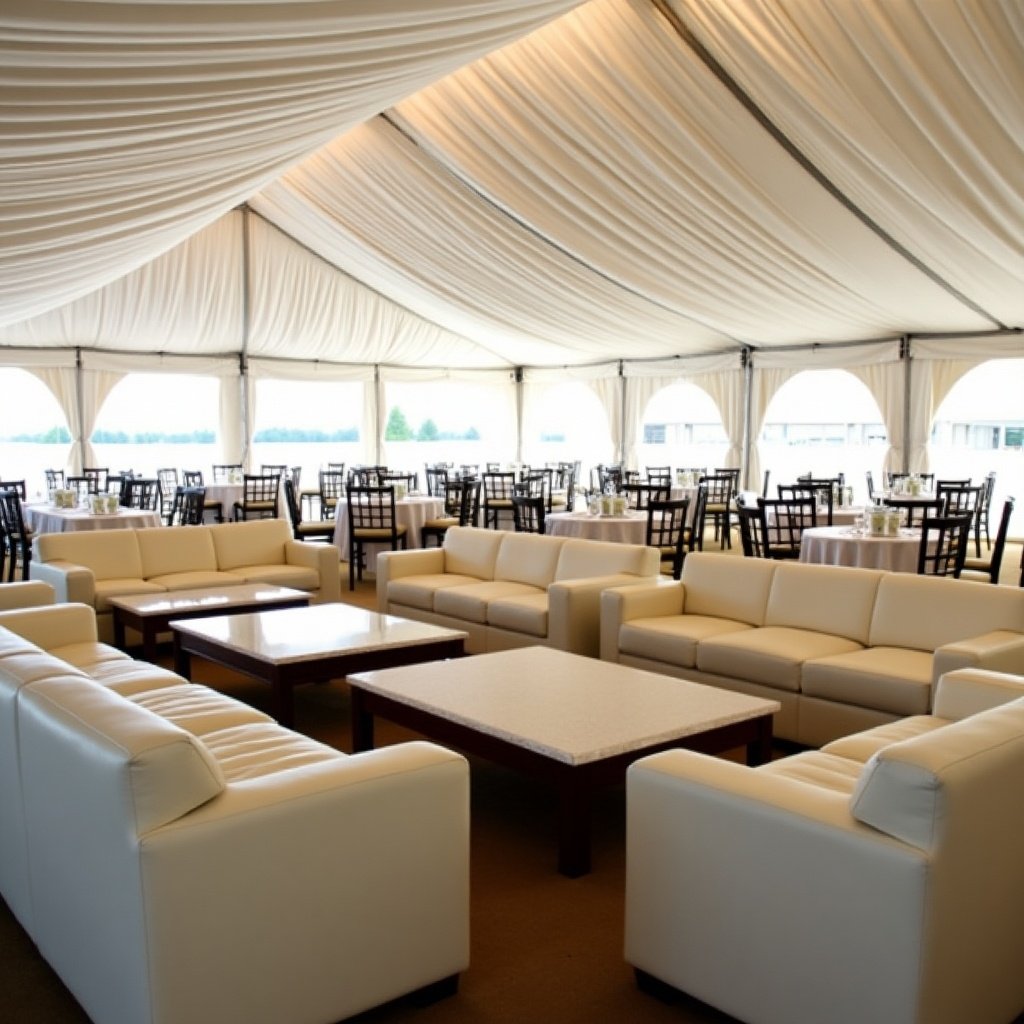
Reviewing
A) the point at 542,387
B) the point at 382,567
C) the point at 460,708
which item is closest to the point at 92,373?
the point at 542,387

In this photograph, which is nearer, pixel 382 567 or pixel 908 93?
pixel 908 93

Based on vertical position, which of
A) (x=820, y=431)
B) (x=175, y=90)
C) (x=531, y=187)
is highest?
(x=531, y=187)

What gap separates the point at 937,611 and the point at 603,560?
1907 mm

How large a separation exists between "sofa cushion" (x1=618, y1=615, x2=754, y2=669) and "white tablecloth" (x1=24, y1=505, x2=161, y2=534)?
4740 millimetres

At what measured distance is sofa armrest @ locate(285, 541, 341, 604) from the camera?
6.82 m

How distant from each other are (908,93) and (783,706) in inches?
151

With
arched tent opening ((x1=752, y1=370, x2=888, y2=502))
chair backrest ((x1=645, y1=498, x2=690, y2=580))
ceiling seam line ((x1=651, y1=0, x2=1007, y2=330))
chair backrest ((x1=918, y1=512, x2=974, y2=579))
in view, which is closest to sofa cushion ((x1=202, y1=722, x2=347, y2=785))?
chair backrest ((x1=918, y1=512, x2=974, y2=579))

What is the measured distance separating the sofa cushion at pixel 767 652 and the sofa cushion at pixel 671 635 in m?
0.07

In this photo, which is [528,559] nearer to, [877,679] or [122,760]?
[877,679]

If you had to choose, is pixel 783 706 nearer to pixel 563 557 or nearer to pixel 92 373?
pixel 563 557

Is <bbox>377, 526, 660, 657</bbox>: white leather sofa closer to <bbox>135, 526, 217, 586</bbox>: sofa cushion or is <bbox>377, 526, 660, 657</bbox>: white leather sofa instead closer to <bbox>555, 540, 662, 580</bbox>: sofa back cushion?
<bbox>555, 540, 662, 580</bbox>: sofa back cushion

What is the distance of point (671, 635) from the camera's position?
4699mm

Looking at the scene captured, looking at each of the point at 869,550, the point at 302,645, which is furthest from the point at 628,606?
the point at 869,550

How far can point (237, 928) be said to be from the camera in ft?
6.75
